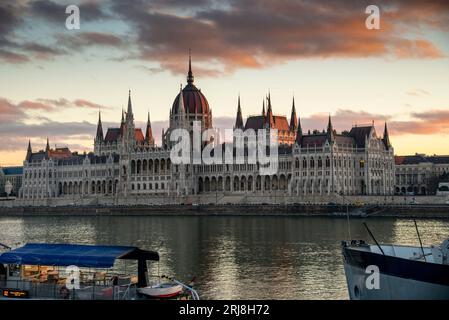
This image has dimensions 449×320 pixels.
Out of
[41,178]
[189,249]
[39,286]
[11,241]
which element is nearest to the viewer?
[39,286]

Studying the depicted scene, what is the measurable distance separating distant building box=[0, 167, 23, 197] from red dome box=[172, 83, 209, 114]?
186 feet

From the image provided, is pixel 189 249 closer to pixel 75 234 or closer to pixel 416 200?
pixel 75 234

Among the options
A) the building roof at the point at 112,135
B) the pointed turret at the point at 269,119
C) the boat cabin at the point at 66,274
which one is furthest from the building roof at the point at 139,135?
the boat cabin at the point at 66,274

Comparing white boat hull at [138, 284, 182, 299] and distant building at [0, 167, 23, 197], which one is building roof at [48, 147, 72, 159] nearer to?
distant building at [0, 167, 23, 197]

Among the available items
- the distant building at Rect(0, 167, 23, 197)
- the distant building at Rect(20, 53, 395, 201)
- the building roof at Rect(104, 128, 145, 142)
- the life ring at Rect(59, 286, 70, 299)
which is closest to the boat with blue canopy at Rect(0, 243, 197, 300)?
the life ring at Rect(59, 286, 70, 299)

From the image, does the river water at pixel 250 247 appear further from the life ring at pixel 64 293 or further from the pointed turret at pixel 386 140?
the pointed turret at pixel 386 140

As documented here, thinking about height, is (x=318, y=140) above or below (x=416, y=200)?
above

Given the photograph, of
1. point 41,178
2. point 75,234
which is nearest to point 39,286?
point 75,234

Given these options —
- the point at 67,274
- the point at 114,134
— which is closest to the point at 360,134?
the point at 114,134

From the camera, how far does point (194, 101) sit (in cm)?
14250

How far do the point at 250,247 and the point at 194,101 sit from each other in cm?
9115
